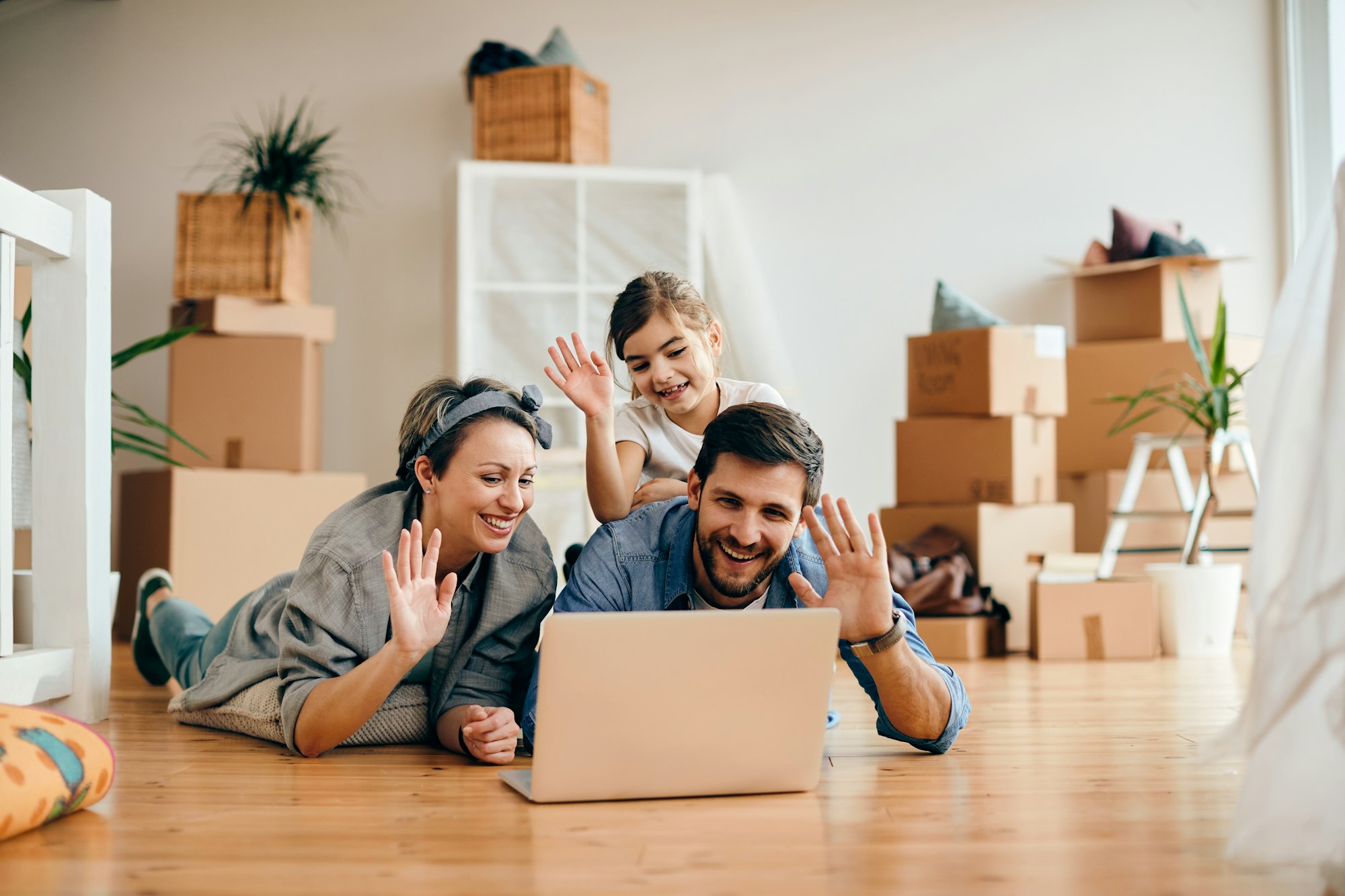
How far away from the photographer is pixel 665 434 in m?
2.30

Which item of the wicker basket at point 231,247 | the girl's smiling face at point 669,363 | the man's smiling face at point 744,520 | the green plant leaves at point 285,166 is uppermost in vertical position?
the green plant leaves at point 285,166

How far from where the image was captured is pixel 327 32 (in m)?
4.55

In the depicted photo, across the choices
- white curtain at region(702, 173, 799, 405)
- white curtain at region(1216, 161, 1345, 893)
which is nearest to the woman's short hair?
white curtain at region(1216, 161, 1345, 893)

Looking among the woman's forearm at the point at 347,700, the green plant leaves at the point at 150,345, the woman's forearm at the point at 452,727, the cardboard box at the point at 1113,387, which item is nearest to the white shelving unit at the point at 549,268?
the green plant leaves at the point at 150,345

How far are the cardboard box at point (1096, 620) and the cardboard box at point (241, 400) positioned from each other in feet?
7.92

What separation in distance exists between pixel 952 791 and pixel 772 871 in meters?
0.48

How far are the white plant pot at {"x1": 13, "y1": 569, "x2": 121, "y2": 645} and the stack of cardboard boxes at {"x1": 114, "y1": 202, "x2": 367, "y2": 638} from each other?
1470 mm

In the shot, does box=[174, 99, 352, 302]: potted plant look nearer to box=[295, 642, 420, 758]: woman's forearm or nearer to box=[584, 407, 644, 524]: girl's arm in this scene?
box=[584, 407, 644, 524]: girl's arm

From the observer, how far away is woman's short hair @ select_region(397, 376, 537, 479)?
1824 millimetres

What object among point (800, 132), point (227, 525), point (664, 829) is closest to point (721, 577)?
point (664, 829)

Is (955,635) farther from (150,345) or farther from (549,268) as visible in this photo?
(150,345)

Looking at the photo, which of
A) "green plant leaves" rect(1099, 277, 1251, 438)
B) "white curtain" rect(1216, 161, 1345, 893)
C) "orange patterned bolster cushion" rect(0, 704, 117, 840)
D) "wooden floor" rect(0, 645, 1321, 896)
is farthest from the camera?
"green plant leaves" rect(1099, 277, 1251, 438)

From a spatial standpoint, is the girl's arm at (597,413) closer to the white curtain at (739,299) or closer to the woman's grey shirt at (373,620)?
the woman's grey shirt at (373,620)

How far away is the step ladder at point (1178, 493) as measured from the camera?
350 centimetres
